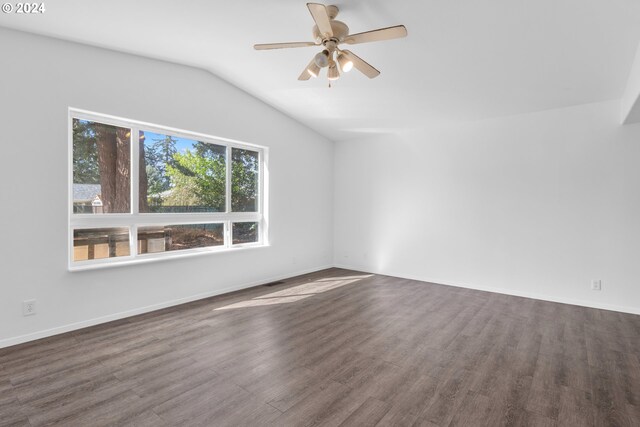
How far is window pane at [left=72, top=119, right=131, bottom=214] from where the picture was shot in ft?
11.0

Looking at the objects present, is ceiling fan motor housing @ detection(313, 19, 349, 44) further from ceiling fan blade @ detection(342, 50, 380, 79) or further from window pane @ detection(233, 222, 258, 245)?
window pane @ detection(233, 222, 258, 245)

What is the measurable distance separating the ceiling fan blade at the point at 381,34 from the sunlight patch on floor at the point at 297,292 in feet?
10.3

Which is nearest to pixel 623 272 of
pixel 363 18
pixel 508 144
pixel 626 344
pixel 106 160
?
pixel 626 344

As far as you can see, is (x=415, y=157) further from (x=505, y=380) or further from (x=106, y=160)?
(x=106, y=160)

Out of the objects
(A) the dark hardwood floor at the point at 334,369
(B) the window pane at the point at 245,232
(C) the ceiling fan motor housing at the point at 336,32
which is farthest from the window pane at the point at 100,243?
(C) the ceiling fan motor housing at the point at 336,32

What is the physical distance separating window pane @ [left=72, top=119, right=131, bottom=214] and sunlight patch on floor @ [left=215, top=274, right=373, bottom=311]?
1750 millimetres

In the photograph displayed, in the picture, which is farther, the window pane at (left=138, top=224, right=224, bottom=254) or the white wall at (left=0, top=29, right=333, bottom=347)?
the window pane at (left=138, top=224, right=224, bottom=254)

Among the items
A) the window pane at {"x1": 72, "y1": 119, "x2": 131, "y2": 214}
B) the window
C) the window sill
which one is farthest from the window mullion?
the window pane at {"x1": 72, "y1": 119, "x2": 131, "y2": 214}

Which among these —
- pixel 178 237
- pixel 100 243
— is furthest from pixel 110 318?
pixel 178 237

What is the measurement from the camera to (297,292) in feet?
15.3

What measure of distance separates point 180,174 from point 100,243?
4.12 feet

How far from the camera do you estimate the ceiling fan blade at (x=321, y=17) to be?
6.80 feet

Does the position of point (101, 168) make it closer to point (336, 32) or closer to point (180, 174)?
point (180, 174)

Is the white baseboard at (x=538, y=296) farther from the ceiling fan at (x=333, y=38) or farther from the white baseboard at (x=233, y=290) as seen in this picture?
the ceiling fan at (x=333, y=38)
